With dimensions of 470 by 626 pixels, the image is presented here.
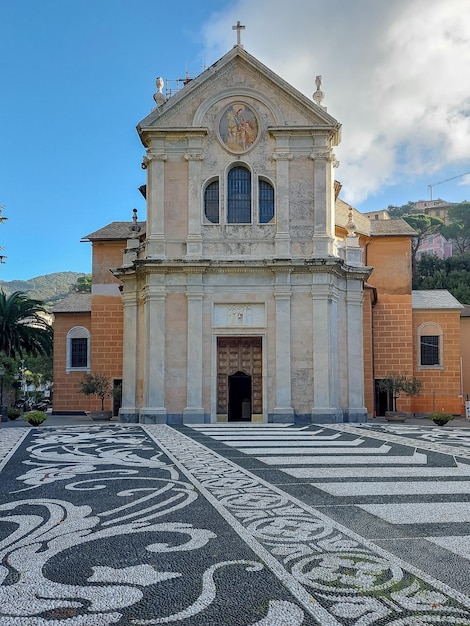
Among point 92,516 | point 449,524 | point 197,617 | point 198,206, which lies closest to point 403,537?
point 449,524

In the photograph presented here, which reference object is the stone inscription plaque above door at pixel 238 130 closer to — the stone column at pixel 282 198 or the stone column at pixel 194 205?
the stone column at pixel 282 198

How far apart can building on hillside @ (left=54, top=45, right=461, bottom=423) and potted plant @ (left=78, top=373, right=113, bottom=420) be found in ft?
15.7

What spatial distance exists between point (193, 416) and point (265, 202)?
32.4ft

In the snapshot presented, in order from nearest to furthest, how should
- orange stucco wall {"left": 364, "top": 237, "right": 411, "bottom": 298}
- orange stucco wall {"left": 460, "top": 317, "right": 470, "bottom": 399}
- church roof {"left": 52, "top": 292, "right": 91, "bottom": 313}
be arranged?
orange stucco wall {"left": 364, "top": 237, "right": 411, "bottom": 298}, church roof {"left": 52, "top": 292, "right": 91, "bottom": 313}, orange stucco wall {"left": 460, "top": 317, "right": 470, "bottom": 399}

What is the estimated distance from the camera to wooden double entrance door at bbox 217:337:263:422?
2858 centimetres

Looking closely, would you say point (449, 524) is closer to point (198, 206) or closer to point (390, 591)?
point (390, 591)

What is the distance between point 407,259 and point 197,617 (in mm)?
36719

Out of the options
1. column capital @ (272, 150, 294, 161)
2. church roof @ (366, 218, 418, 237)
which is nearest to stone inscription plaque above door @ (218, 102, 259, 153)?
column capital @ (272, 150, 294, 161)

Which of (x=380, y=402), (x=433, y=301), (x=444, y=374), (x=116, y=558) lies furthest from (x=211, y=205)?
(x=116, y=558)

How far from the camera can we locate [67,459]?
560 inches

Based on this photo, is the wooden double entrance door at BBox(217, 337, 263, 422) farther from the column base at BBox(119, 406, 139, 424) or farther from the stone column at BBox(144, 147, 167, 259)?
the stone column at BBox(144, 147, 167, 259)

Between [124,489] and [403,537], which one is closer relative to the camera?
[403,537]

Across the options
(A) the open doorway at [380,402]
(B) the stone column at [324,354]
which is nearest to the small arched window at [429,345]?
(A) the open doorway at [380,402]

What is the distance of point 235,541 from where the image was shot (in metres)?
6.80
